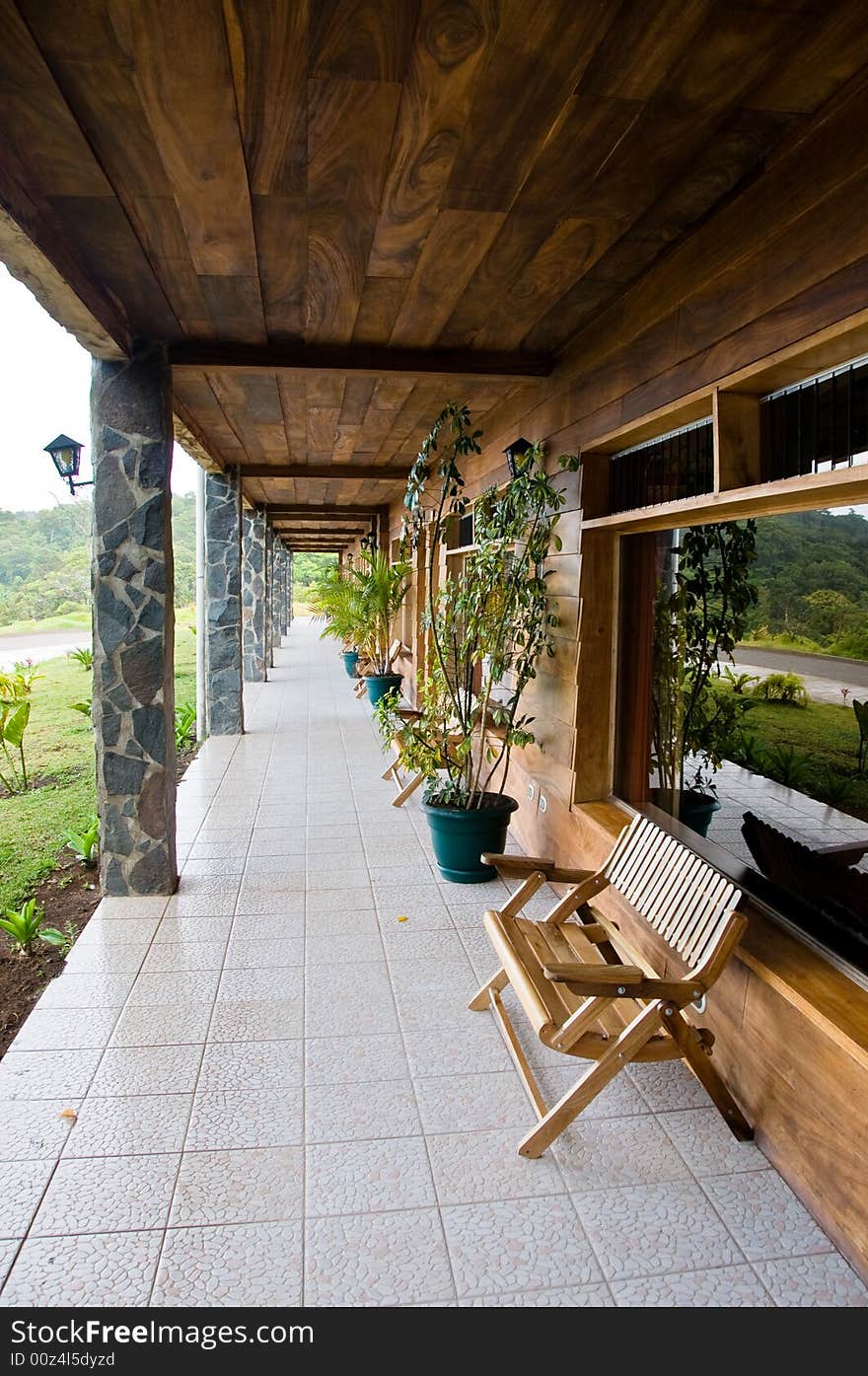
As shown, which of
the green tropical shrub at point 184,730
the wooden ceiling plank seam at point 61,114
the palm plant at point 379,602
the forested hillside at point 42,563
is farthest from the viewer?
the forested hillside at point 42,563

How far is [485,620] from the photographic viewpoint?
165 inches

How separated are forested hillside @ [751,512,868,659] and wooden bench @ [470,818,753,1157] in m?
0.72

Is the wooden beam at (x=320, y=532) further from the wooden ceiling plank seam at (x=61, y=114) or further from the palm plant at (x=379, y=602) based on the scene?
the wooden ceiling plank seam at (x=61, y=114)

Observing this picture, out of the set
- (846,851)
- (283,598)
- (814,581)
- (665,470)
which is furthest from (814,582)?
(283,598)

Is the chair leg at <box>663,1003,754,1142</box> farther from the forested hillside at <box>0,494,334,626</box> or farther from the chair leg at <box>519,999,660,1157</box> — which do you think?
the forested hillside at <box>0,494,334,626</box>

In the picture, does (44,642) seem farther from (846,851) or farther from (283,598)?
(846,851)

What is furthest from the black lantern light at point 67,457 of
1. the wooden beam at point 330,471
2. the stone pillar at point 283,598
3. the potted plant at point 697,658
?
the stone pillar at point 283,598

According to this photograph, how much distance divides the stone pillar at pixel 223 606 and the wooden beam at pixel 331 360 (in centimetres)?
425

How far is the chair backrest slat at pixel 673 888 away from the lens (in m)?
2.34

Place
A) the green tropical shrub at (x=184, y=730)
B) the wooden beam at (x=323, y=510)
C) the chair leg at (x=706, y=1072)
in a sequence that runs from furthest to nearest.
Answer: the wooden beam at (x=323, y=510), the green tropical shrub at (x=184, y=730), the chair leg at (x=706, y=1072)

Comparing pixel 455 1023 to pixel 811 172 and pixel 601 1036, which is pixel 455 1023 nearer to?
pixel 601 1036

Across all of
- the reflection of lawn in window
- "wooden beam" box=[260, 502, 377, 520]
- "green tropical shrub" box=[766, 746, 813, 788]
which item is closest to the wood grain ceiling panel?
the reflection of lawn in window

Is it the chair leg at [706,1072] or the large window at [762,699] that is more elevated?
the large window at [762,699]

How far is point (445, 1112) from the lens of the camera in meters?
2.38
